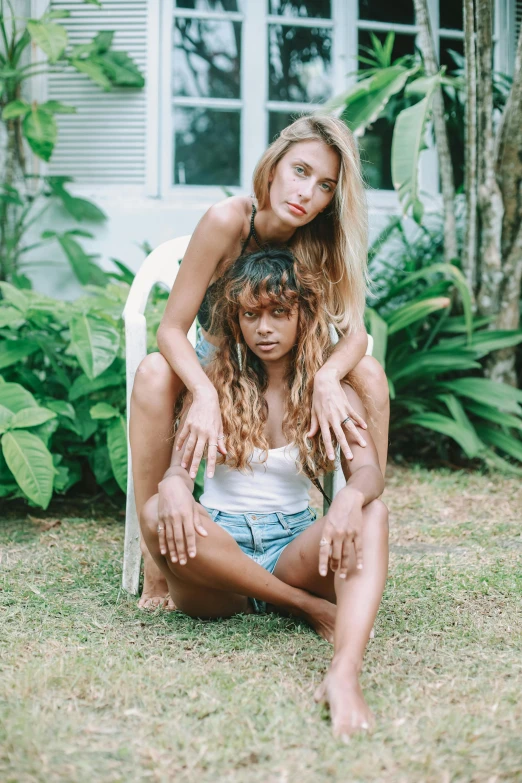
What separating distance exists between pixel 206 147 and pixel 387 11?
55.0 inches

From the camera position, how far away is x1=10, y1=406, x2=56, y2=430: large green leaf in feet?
8.91

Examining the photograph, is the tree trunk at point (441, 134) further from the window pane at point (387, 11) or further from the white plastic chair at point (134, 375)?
the white plastic chair at point (134, 375)

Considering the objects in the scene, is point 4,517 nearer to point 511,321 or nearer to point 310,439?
point 310,439

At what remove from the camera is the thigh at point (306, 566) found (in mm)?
1846

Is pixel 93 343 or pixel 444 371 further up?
pixel 93 343

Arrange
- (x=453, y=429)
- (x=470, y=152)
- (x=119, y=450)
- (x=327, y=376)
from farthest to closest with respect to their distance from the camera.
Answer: (x=470, y=152) < (x=453, y=429) < (x=119, y=450) < (x=327, y=376)

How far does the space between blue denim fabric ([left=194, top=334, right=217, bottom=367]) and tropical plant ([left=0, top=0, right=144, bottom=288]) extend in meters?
2.07

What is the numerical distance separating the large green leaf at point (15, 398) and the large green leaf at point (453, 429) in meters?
1.79

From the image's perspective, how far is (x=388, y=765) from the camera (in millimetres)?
1291

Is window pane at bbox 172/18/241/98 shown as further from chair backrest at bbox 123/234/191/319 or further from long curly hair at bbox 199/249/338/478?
long curly hair at bbox 199/249/338/478

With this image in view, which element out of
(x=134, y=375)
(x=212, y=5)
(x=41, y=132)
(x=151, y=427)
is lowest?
(x=151, y=427)

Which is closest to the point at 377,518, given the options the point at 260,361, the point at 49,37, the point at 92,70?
the point at 260,361

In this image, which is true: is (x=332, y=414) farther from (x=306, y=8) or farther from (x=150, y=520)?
(x=306, y=8)

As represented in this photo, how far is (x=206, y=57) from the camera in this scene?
4.73 meters
